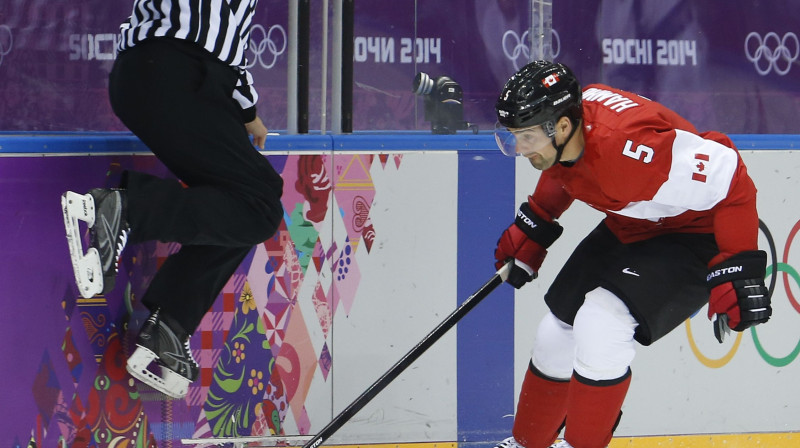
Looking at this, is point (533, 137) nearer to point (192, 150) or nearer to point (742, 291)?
point (742, 291)

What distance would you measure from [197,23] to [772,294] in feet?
6.41

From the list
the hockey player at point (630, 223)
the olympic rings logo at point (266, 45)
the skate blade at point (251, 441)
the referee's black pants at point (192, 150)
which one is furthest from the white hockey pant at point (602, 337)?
the olympic rings logo at point (266, 45)

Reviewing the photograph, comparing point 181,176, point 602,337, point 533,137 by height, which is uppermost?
point 533,137

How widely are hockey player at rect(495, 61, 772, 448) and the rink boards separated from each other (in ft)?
1.73

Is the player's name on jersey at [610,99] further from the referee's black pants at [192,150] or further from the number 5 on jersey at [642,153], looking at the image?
the referee's black pants at [192,150]

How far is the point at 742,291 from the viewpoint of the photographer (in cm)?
222

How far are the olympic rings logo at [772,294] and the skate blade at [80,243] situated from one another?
6.02 ft

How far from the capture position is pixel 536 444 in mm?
2586

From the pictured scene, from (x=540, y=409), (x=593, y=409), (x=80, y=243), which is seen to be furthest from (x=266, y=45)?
(x=593, y=409)

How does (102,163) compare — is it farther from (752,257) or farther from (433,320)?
(752,257)

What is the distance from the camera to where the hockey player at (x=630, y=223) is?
88.7 inches

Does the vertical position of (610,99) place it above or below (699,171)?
above

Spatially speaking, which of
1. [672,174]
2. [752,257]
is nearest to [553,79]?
[672,174]

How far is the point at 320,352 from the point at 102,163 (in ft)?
2.70
